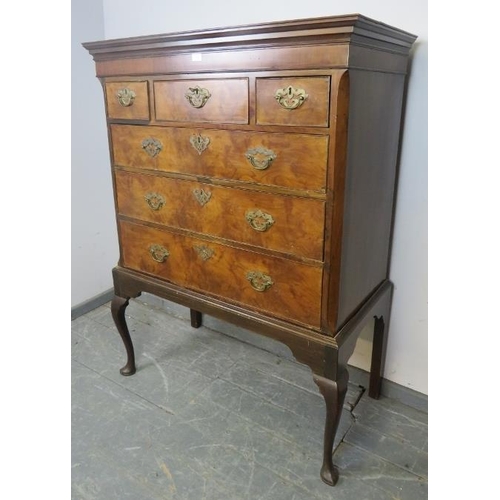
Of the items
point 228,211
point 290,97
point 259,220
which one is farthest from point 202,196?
point 290,97

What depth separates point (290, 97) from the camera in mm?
1185

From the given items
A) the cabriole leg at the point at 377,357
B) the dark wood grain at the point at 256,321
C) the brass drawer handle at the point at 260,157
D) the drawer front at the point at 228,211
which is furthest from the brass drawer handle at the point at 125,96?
the cabriole leg at the point at 377,357

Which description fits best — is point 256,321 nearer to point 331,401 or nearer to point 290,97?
point 331,401

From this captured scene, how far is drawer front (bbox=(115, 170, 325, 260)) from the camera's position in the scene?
4.21ft

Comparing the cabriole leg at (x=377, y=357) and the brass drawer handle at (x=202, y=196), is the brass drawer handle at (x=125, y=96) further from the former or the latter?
the cabriole leg at (x=377, y=357)

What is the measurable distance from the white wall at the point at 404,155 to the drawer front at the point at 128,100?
0.61 m

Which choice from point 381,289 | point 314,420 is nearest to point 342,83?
point 381,289

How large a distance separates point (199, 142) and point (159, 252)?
488 millimetres

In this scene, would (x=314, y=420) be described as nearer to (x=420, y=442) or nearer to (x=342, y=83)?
(x=420, y=442)

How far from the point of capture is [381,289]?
5.57ft

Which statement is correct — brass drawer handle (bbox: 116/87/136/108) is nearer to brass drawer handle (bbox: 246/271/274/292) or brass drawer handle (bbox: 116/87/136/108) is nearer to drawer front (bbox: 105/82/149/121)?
drawer front (bbox: 105/82/149/121)

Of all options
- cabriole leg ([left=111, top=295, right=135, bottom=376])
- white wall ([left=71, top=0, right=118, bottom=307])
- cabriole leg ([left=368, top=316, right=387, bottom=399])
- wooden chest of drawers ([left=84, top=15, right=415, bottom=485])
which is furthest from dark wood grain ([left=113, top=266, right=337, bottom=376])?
white wall ([left=71, top=0, right=118, bottom=307])

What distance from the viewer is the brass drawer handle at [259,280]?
1.42 metres

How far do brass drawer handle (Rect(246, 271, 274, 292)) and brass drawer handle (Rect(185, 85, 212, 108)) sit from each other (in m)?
0.55
